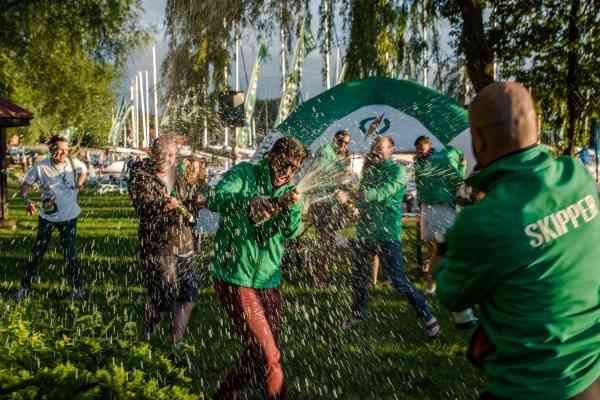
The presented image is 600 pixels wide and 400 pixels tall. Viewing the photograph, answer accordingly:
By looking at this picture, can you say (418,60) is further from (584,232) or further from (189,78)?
(584,232)

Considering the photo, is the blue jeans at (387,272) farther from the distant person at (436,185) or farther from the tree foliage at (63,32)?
the tree foliage at (63,32)

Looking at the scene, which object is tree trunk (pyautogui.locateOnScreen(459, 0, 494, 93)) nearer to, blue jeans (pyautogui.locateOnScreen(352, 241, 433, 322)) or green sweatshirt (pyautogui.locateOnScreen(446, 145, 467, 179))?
green sweatshirt (pyautogui.locateOnScreen(446, 145, 467, 179))

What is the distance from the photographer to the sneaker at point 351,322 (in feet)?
19.9

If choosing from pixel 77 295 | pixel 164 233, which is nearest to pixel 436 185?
pixel 164 233

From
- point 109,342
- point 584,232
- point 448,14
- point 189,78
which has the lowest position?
point 109,342

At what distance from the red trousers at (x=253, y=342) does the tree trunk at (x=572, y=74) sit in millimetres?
7993

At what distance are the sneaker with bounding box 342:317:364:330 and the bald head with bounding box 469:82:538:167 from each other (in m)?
4.38

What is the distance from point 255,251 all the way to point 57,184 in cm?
437

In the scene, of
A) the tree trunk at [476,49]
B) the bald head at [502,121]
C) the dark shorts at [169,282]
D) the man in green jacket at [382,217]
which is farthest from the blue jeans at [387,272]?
the tree trunk at [476,49]

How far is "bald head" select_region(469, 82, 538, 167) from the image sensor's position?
1.86m

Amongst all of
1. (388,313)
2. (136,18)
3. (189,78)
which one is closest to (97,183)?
(136,18)

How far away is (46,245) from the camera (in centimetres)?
714

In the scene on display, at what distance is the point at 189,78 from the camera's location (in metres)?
9.53

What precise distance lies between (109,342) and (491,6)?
986 centimetres
